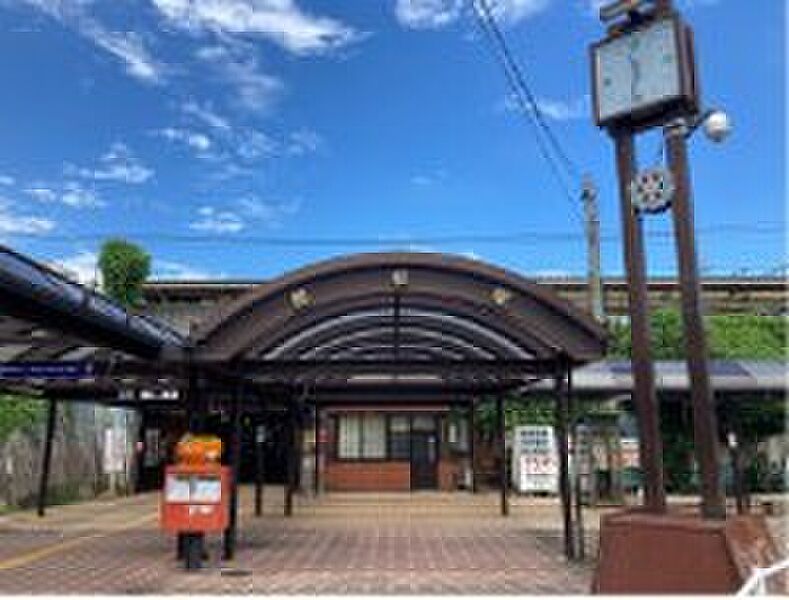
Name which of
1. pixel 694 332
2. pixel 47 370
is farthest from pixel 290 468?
pixel 694 332

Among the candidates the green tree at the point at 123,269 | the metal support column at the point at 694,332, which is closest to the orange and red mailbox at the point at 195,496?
the metal support column at the point at 694,332

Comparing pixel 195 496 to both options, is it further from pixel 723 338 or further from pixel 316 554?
pixel 723 338

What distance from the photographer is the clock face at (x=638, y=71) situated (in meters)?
9.76

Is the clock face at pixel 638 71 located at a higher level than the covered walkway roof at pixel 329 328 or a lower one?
higher

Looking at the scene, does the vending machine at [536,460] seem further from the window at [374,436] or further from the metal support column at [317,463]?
the metal support column at [317,463]

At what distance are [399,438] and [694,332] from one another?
78.0 ft

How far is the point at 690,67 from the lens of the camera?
9781 millimetres

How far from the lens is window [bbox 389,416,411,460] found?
3238cm

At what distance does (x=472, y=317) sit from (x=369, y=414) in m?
20.5

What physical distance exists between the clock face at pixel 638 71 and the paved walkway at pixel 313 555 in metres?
5.67

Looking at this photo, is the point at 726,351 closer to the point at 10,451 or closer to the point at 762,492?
the point at 762,492

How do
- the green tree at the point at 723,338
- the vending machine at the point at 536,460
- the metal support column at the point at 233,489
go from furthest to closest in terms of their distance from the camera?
the green tree at the point at 723,338, the vending machine at the point at 536,460, the metal support column at the point at 233,489

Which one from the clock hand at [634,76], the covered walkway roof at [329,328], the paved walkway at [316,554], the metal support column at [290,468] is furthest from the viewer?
the metal support column at [290,468]

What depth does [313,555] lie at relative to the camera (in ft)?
45.2
